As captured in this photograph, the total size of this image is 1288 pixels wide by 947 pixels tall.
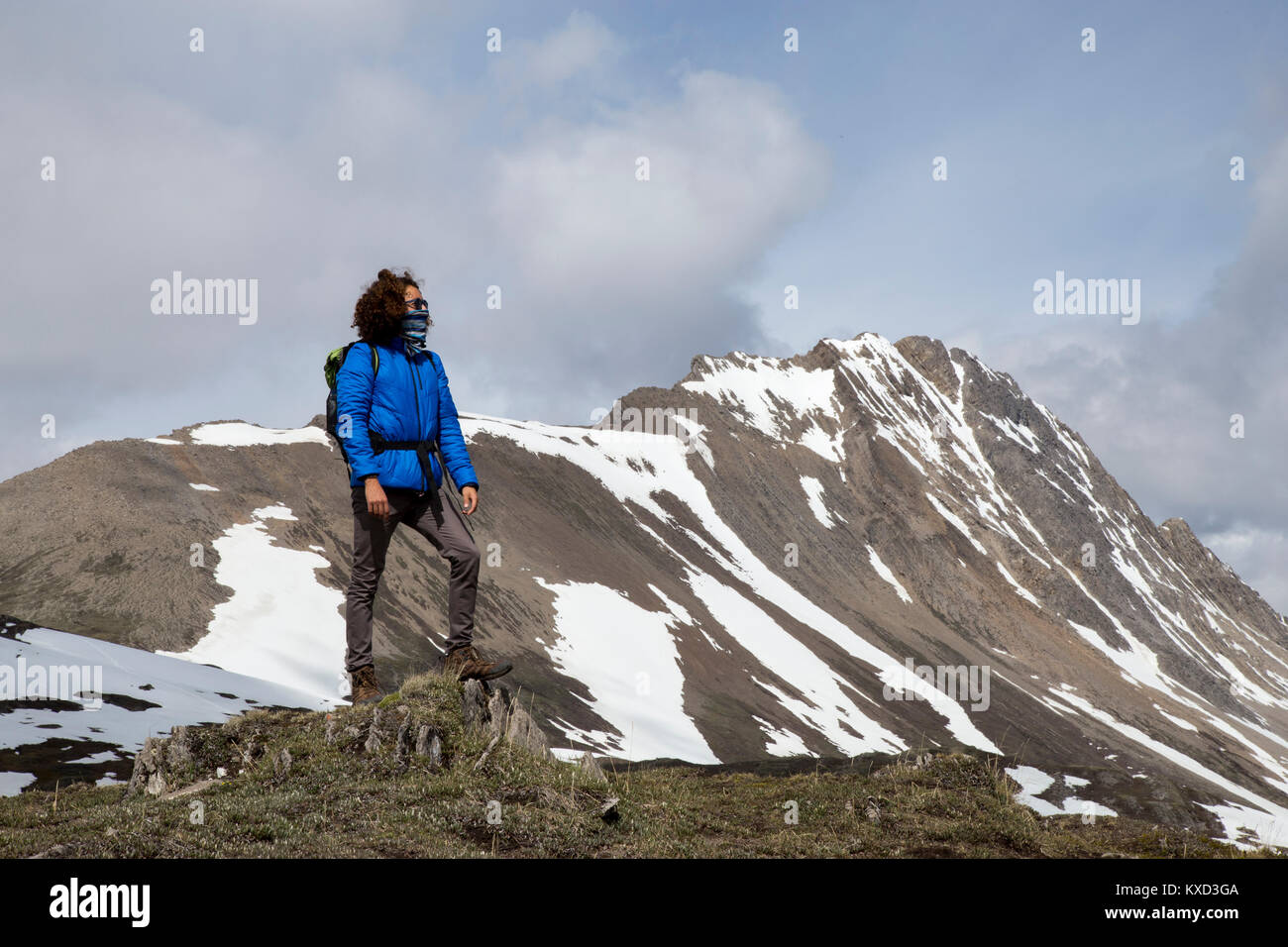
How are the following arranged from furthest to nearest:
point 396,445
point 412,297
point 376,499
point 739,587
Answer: point 739,587 → point 412,297 → point 396,445 → point 376,499

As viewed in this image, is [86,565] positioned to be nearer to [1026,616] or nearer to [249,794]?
[249,794]

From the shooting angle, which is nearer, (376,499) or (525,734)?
(376,499)

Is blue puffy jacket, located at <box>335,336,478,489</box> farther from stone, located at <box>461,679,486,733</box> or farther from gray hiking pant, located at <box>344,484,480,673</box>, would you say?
stone, located at <box>461,679,486,733</box>

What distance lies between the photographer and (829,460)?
6166 inches

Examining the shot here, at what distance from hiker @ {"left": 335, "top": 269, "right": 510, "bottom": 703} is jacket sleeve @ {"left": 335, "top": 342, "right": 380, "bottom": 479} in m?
0.01

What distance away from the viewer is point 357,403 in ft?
31.5

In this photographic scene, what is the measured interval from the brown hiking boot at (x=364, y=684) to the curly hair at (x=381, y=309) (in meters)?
3.69

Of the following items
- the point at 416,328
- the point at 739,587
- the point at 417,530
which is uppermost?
the point at 416,328

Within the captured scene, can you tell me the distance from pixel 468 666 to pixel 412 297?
13.5 feet

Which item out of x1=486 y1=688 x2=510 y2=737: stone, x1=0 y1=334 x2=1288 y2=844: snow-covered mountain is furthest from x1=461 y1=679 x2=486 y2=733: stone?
x1=0 y1=334 x2=1288 y2=844: snow-covered mountain

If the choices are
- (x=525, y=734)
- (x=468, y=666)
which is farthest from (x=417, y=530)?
(x=525, y=734)

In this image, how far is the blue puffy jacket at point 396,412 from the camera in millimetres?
9586

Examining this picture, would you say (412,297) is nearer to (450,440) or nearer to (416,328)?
(416,328)
